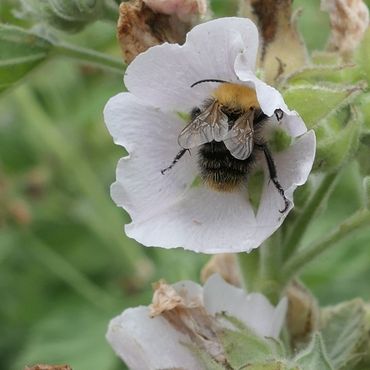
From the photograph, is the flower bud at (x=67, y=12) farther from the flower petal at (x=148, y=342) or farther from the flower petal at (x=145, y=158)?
the flower petal at (x=148, y=342)

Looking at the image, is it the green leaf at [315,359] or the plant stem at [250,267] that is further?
the plant stem at [250,267]

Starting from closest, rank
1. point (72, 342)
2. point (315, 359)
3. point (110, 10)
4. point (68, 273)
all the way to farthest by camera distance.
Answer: point (315, 359) → point (110, 10) → point (72, 342) → point (68, 273)

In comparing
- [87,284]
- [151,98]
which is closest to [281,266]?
[151,98]

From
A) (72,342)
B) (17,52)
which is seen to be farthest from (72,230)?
(17,52)

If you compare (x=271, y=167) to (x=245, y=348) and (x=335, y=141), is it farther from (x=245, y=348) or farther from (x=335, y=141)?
(x=245, y=348)

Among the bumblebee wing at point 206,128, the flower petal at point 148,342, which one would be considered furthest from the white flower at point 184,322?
the bumblebee wing at point 206,128

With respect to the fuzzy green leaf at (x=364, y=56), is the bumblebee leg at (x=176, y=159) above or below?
below

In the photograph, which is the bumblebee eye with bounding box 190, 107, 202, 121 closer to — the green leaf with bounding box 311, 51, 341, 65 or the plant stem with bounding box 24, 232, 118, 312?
the green leaf with bounding box 311, 51, 341, 65
